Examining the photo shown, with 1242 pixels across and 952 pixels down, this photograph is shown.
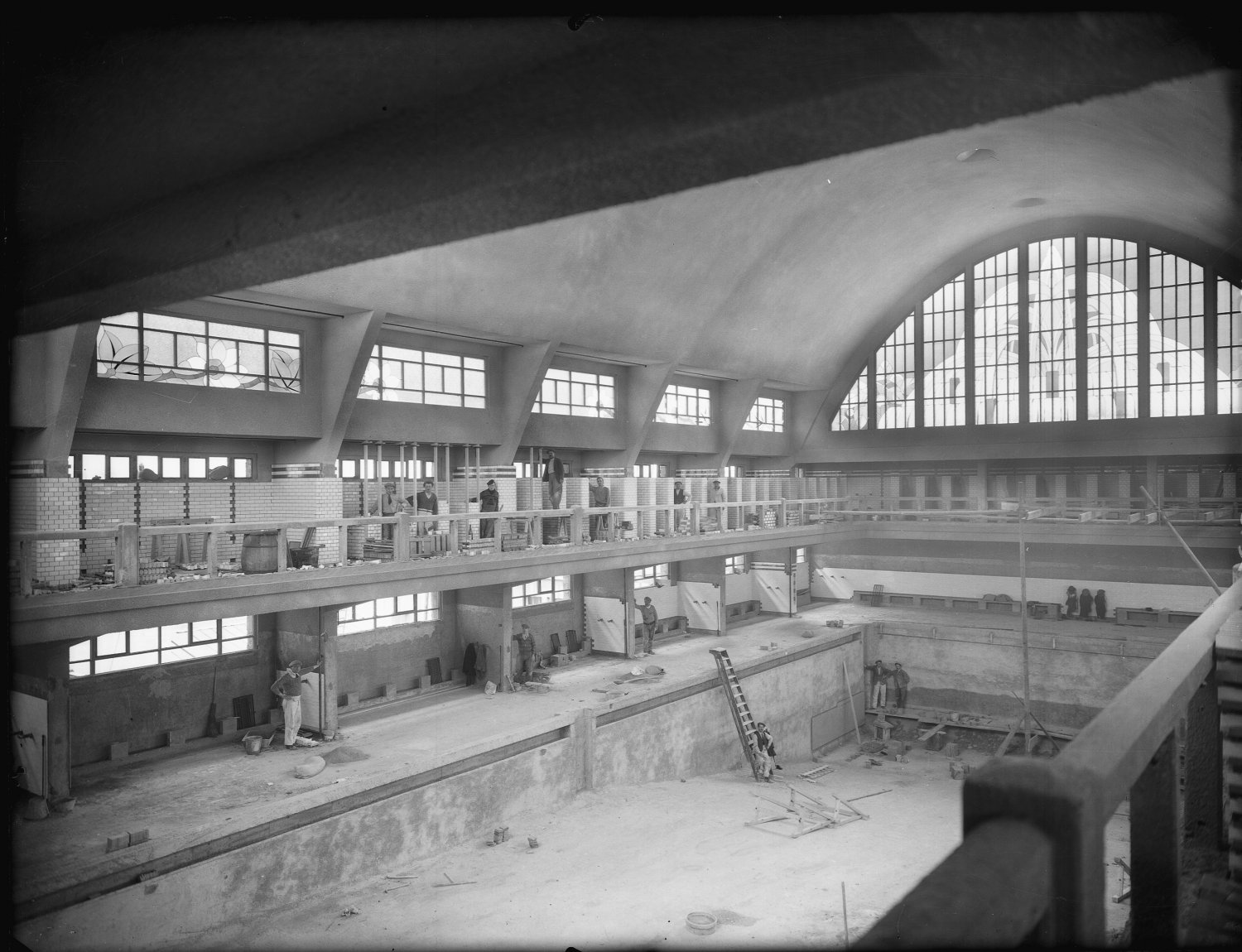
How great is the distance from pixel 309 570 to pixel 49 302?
1006cm

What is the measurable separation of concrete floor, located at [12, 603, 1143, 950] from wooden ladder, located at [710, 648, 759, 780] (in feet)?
1.60

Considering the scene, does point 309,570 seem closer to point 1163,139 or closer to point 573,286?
point 573,286

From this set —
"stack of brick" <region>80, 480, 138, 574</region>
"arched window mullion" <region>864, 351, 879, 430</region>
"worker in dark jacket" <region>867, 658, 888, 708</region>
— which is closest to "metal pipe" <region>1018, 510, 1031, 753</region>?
"worker in dark jacket" <region>867, 658, 888, 708</region>

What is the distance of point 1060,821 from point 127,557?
12539mm

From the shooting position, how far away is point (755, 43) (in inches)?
82.4

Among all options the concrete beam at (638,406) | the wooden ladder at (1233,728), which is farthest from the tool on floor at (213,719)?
the wooden ladder at (1233,728)

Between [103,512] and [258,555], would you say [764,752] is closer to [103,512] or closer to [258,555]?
[258,555]

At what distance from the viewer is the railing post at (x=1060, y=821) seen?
1.33m

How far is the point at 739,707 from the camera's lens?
746 inches

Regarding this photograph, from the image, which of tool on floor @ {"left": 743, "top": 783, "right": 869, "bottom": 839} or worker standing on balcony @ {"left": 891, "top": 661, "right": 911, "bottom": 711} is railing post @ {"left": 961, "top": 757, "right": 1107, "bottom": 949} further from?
worker standing on balcony @ {"left": 891, "top": 661, "right": 911, "bottom": 711}

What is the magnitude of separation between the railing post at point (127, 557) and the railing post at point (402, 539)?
4.12 m

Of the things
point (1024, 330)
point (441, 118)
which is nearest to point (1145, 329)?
point (1024, 330)

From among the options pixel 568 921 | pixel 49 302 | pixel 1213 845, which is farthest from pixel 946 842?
pixel 49 302

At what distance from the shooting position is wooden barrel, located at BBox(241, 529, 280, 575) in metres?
13.1
